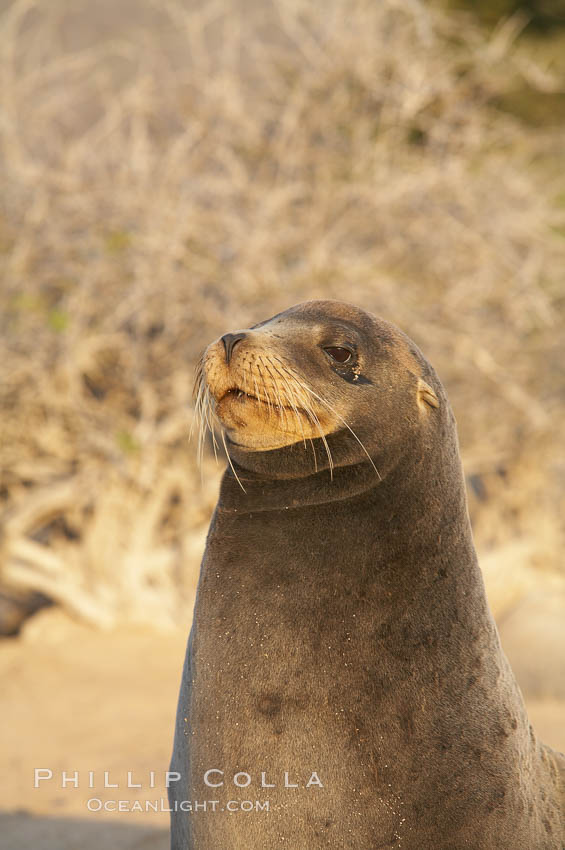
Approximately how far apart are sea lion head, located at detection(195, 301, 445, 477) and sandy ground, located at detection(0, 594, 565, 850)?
2203mm

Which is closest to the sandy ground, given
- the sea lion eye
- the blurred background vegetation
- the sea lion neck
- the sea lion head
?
the blurred background vegetation

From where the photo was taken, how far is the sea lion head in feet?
5.97

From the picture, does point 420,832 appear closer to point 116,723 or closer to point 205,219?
point 116,723

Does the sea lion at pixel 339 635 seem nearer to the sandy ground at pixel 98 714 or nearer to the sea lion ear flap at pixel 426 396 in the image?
the sea lion ear flap at pixel 426 396

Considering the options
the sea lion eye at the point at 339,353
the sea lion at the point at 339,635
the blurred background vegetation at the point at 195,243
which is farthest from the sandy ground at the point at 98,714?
the sea lion eye at the point at 339,353

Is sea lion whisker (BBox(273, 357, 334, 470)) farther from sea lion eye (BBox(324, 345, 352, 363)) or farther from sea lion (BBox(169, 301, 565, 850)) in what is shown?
sea lion eye (BBox(324, 345, 352, 363))

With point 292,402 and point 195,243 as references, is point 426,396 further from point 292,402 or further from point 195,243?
point 195,243

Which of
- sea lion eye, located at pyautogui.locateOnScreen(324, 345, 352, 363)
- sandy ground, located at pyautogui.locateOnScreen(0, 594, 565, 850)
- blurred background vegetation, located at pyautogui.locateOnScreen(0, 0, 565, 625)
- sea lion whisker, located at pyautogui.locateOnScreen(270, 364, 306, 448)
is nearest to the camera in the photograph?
sea lion whisker, located at pyautogui.locateOnScreen(270, 364, 306, 448)

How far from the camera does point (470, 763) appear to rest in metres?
1.83

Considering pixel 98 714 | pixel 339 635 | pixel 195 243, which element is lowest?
pixel 98 714

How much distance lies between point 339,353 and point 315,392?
0.15m

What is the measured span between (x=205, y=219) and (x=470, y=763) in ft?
16.7

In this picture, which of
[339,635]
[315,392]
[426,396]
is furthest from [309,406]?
[339,635]

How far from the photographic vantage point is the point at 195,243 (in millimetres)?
6473
